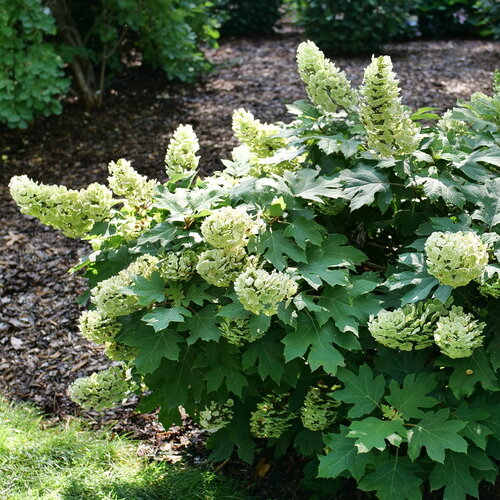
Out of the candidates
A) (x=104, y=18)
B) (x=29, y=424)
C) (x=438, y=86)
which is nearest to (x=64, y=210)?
(x=29, y=424)

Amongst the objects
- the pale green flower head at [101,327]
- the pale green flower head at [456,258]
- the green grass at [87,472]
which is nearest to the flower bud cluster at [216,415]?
the green grass at [87,472]

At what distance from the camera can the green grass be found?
119 inches

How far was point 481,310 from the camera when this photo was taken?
Result: 2379 mm

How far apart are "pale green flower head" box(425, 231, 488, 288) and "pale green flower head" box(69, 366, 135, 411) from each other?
151 cm

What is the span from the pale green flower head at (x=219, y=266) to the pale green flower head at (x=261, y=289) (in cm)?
15

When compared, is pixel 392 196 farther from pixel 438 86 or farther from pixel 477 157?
pixel 438 86

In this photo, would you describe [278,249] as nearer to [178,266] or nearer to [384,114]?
[178,266]

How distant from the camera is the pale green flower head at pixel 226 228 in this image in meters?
2.27

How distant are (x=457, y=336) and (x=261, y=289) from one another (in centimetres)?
63

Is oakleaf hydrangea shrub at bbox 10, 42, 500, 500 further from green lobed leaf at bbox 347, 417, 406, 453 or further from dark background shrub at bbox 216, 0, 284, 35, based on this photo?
dark background shrub at bbox 216, 0, 284, 35

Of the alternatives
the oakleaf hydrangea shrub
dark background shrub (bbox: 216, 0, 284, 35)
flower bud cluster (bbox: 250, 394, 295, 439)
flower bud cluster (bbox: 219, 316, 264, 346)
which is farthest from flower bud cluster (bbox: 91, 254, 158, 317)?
dark background shrub (bbox: 216, 0, 284, 35)

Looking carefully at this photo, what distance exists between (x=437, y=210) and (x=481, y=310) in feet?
1.64

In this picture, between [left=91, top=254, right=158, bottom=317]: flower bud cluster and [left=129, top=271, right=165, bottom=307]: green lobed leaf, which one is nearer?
[left=129, top=271, right=165, bottom=307]: green lobed leaf

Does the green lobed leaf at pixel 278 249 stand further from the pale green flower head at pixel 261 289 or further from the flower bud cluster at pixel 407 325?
the flower bud cluster at pixel 407 325
